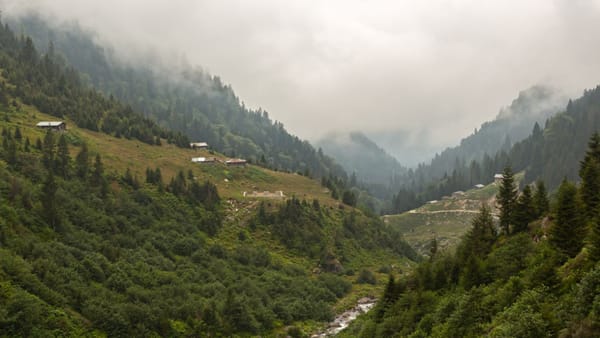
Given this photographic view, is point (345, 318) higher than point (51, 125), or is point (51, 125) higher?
point (51, 125)

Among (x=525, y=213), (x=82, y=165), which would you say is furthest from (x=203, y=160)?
(x=525, y=213)

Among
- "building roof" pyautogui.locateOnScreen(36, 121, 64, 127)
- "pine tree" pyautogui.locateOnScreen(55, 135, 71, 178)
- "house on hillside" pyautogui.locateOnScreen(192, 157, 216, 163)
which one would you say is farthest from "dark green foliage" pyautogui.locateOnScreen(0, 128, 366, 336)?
"house on hillside" pyautogui.locateOnScreen(192, 157, 216, 163)

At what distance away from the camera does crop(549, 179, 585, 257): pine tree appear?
4909 cm

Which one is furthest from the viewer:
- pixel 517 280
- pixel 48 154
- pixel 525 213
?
pixel 48 154

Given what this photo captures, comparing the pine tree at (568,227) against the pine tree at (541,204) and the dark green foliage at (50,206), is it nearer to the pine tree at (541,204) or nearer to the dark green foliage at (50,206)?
the pine tree at (541,204)

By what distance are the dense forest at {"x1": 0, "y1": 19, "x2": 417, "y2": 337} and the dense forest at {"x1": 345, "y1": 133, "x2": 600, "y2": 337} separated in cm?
2715

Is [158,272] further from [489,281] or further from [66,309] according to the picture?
[489,281]

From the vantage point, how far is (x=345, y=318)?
347 feet

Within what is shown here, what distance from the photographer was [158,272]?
9138 cm

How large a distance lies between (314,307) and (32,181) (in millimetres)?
61546

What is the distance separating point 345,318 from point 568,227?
208ft

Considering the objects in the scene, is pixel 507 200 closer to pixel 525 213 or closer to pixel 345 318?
pixel 525 213

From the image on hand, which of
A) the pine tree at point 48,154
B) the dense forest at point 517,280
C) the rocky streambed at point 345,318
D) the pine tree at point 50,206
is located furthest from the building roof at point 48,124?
the dense forest at point 517,280

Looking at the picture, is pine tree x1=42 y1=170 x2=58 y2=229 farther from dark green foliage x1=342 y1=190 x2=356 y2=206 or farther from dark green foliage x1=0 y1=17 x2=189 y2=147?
dark green foliage x1=342 y1=190 x2=356 y2=206
